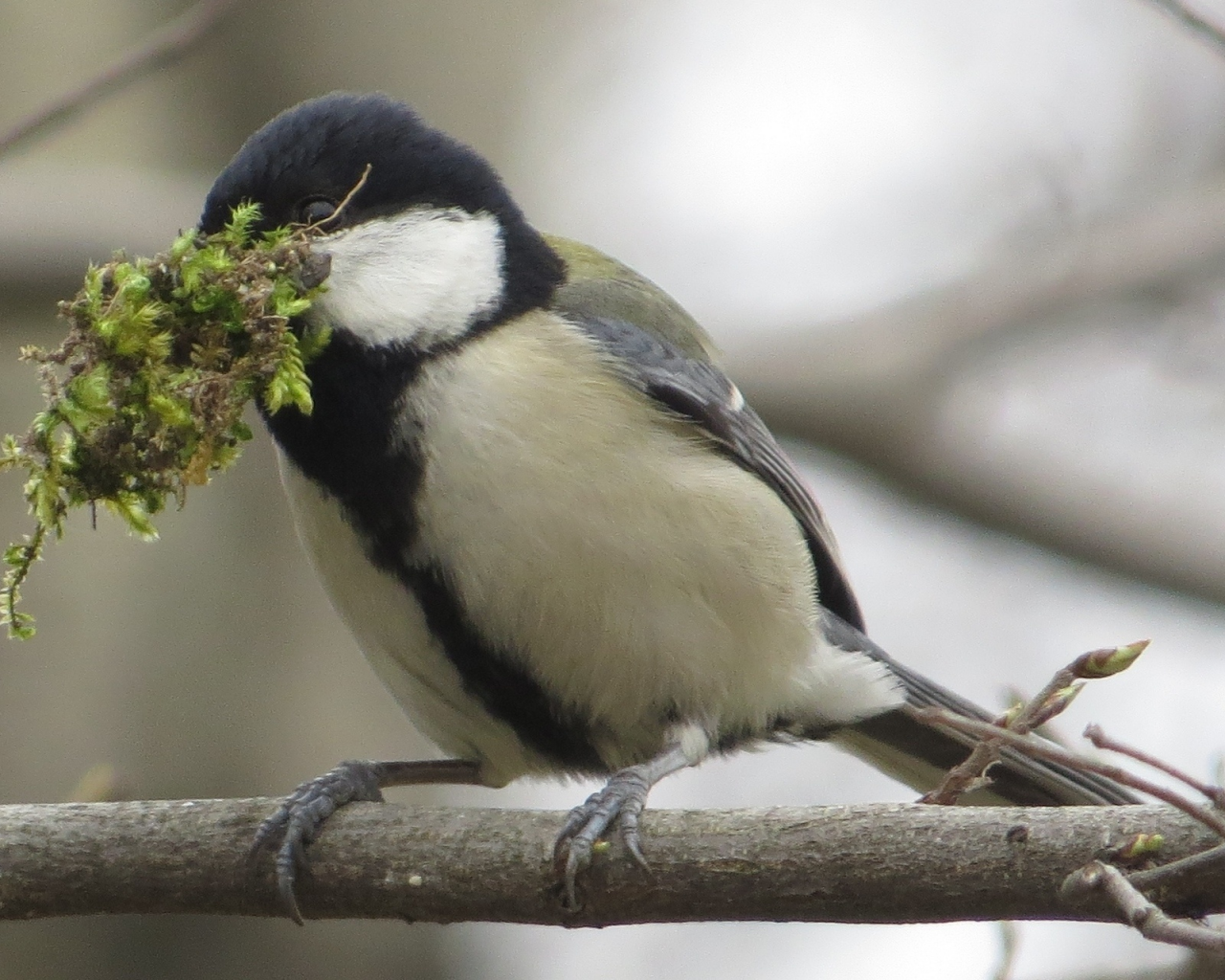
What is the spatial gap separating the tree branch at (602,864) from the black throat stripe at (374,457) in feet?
1.26

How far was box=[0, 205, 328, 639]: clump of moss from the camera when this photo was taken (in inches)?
78.6

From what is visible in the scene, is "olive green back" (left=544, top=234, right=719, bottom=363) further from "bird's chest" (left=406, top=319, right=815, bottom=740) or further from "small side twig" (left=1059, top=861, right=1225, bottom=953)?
"small side twig" (left=1059, top=861, right=1225, bottom=953)

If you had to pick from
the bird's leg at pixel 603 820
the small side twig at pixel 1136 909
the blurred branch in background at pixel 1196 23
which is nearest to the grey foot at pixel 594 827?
the bird's leg at pixel 603 820

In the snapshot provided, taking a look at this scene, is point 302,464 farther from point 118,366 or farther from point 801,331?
point 801,331

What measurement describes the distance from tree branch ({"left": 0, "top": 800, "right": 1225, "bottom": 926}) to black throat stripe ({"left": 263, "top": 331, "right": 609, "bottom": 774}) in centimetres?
38

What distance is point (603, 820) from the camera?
1.98 metres

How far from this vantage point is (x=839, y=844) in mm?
1794

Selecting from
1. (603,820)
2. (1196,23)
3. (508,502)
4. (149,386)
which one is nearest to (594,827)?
(603,820)

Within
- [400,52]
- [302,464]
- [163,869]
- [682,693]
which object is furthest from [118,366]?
[400,52]

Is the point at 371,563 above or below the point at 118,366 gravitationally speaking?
below

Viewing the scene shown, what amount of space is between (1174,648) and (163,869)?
389 cm

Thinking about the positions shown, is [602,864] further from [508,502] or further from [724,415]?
[724,415]

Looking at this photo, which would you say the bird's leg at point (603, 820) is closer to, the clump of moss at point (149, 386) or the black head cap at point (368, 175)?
the clump of moss at point (149, 386)

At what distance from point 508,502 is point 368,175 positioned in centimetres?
62
